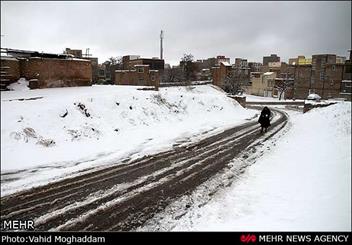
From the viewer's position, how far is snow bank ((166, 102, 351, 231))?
233 inches

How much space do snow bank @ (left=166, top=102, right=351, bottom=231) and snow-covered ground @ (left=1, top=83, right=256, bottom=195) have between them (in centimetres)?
454

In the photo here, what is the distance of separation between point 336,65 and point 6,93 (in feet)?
201

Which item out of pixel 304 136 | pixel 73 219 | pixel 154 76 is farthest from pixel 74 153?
pixel 154 76

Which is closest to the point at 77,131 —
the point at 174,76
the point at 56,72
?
the point at 56,72

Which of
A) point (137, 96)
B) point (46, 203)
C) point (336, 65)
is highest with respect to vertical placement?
point (336, 65)

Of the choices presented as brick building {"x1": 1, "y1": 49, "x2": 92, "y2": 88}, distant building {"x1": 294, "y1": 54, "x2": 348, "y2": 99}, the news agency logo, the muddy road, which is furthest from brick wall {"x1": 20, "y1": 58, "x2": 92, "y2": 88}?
distant building {"x1": 294, "y1": 54, "x2": 348, "y2": 99}

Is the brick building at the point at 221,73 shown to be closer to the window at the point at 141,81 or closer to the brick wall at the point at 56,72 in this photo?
the window at the point at 141,81

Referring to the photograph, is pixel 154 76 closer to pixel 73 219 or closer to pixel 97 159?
pixel 97 159

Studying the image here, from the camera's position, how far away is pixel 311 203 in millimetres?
6715

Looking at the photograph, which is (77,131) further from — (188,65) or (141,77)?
(188,65)

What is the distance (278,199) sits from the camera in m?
7.25

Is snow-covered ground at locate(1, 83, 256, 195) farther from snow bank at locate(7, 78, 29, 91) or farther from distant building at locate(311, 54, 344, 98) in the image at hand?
distant building at locate(311, 54, 344, 98)

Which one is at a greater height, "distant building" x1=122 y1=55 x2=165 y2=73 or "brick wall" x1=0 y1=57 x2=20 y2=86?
"distant building" x1=122 y1=55 x2=165 y2=73

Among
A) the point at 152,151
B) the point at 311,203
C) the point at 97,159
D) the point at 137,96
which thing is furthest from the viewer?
the point at 137,96
